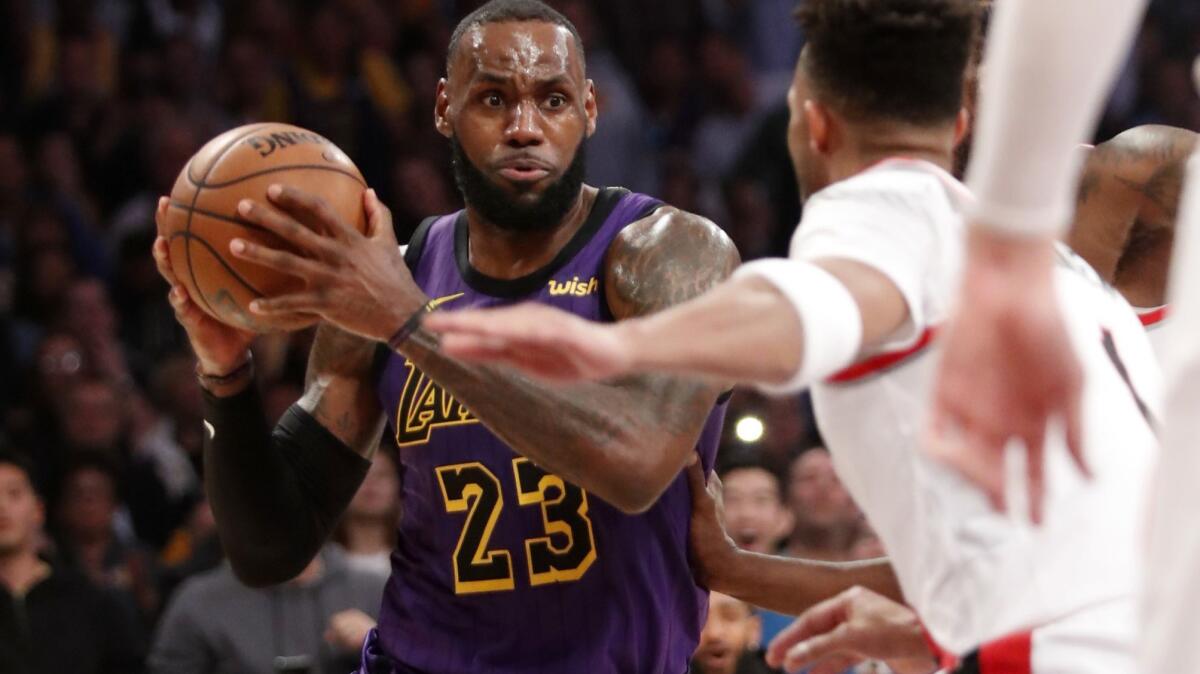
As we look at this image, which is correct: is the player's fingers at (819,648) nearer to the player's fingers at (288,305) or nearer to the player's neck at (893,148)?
the player's neck at (893,148)

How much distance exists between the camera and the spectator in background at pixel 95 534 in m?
7.62

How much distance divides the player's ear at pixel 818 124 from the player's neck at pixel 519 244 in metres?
1.41

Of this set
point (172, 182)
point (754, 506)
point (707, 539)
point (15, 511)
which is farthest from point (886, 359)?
point (172, 182)

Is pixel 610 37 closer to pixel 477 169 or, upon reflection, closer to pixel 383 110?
pixel 383 110

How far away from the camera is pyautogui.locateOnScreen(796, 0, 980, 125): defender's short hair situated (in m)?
2.70

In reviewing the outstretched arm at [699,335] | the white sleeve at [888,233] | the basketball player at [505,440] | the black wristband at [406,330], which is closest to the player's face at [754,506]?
the basketball player at [505,440]

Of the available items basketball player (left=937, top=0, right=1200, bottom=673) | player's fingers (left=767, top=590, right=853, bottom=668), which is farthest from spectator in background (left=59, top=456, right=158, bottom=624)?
basketball player (left=937, top=0, right=1200, bottom=673)

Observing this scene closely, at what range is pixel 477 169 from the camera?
13.8 ft

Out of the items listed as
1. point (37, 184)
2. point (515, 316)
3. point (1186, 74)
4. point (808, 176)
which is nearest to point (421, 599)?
point (808, 176)

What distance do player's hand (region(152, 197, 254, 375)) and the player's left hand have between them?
435 mm

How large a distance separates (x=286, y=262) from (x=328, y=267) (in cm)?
8

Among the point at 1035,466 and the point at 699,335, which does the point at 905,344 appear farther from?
the point at 1035,466

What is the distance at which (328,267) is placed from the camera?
3.44 meters

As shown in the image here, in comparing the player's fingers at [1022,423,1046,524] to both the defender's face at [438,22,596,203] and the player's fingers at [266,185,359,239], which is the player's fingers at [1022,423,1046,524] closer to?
the player's fingers at [266,185,359,239]
